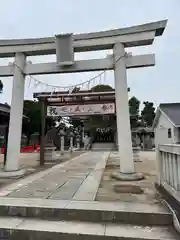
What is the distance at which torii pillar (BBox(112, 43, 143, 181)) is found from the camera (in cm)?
649

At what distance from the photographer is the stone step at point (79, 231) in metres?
2.91

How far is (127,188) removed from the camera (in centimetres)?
512

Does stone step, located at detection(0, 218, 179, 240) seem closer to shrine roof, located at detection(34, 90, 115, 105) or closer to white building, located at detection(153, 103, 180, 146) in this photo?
shrine roof, located at detection(34, 90, 115, 105)

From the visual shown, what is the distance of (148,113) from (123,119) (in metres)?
45.0

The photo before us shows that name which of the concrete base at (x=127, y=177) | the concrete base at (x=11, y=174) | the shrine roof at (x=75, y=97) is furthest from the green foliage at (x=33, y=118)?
the concrete base at (x=127, y=177)

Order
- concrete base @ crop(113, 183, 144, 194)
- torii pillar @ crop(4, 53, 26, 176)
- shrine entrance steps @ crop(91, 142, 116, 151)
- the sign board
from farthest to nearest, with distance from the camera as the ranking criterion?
shrine entrance steps @ crop(91, 142, 116, 151) → the sign board → torii pillar @ crop(4, 53, 26, 176) → concrete base @ crop(113, 183, 144, 194)

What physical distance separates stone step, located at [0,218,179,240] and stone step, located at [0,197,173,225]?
0.36ft

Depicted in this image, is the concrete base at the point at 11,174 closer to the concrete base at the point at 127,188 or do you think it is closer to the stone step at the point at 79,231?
the concrete base at the point at 127,188

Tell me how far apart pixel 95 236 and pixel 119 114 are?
164 inches

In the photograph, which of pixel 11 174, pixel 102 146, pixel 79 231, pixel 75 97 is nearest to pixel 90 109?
pixel 75 97

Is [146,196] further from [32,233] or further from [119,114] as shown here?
[119,114]

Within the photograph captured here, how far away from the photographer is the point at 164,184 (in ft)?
15.3

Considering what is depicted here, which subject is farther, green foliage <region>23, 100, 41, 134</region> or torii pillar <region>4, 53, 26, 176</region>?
green foliage <region>23, 100, 41, 134</region>

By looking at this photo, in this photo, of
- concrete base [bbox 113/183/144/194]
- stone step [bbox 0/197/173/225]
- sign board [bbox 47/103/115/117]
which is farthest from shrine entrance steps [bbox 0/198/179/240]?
sign board [bbox 47/103/115/117]
